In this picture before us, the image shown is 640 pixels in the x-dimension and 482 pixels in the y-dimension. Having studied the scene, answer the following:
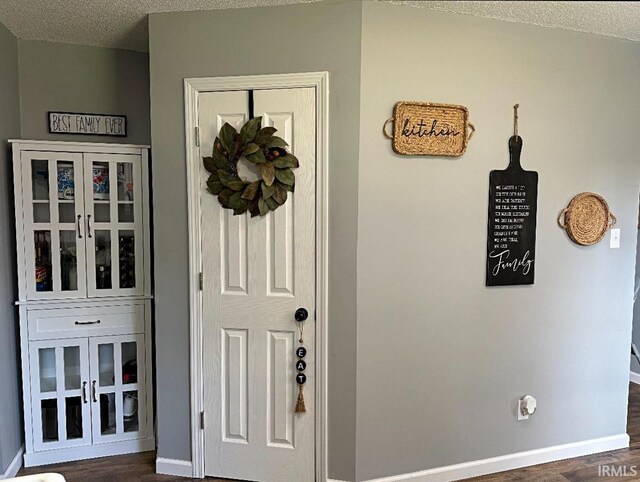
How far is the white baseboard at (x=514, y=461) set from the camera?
2336mm

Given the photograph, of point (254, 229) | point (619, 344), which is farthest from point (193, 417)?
point (619, 344)

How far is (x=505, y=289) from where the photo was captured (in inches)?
93.9

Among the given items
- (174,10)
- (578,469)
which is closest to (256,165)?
(174,10)

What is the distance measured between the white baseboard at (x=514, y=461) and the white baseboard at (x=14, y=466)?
190 cm

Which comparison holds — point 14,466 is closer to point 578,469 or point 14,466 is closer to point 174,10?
point 174,10

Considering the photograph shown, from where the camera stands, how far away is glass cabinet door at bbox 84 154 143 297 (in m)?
2.47

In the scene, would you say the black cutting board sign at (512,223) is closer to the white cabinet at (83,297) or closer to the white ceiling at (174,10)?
the white ceiling at (174,10)

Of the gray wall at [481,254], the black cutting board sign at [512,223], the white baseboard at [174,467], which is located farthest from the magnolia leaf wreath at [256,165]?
the white baseboard at [174,467]

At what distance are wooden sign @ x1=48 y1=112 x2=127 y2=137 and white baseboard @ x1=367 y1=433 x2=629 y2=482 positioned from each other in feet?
8.33

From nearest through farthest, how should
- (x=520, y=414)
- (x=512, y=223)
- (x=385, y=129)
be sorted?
(x=385, y=129) → (x=512, y=223) → (x=520, y=414)

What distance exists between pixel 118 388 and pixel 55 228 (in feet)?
3.20

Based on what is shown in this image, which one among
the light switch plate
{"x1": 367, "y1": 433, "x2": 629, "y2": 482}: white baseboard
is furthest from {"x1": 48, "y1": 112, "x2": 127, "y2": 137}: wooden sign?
the light switch plate

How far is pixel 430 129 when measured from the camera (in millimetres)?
2184

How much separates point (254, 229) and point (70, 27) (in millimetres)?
1545
